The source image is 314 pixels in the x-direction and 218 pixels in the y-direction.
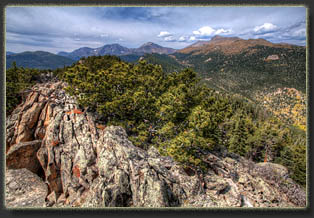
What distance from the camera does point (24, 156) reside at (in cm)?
1398

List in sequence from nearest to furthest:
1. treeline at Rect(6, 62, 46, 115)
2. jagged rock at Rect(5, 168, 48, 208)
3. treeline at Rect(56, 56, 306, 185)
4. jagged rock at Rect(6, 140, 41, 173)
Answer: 1. treeline at Rect(56, 56, 306, 185)
2. jagged rock at Rect(5, 168, 48, 208)
3. treeline at Rect(6, 62, 46, 115)
4. jagged rock at Rect(6, 140, 41, 173)

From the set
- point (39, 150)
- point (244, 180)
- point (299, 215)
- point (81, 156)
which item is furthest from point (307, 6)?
point (39, 150)

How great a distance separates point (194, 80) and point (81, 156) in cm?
1434

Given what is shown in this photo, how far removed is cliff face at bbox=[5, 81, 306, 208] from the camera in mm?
7078

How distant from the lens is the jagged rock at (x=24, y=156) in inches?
528

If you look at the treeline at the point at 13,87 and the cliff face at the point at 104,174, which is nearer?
the cliff face at the point at 104,174

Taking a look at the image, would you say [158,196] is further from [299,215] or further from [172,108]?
[172,108]

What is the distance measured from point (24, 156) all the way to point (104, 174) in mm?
11819

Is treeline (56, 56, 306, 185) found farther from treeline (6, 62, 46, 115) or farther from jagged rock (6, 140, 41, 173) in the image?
jagged rock (6, 140, 41, 173)

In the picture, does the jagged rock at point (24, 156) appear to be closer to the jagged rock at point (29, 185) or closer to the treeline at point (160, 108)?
the jagged rock at point (29, 185)

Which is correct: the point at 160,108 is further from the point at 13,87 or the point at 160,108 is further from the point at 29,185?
the point at 13,87

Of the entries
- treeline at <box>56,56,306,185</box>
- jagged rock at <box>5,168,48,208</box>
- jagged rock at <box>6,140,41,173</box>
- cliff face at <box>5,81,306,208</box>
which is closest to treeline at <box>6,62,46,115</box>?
cliff face at <box>5,81,306,208</box>

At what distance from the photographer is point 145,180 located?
23.6ft

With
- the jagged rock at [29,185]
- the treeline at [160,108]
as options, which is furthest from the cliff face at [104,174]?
the treeline at [160,108]
